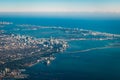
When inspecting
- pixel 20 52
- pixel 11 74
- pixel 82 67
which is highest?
pixel 20 52

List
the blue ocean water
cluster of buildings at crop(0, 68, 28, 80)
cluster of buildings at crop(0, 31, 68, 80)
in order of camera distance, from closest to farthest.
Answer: cluster of buildings at crop(0, 68, 28, 80) → the blue ocean water → cluster of buildings at crop(0, 31, 68, 80)

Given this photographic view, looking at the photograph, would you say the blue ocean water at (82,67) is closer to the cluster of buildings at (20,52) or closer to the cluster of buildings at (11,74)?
the cluster of buildings at (11,74)

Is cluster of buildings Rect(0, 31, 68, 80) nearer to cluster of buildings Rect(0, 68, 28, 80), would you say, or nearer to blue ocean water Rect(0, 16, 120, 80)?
cluster of buildings Rect(0, 68, 28, 80)

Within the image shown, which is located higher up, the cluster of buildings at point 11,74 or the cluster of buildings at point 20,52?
the cluster of buildings at point 20,52

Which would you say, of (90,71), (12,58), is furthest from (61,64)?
(12,58)

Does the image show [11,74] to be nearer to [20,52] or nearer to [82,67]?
[82,67]

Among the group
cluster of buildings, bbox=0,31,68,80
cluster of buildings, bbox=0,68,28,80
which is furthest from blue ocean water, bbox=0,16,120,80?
cluster of buildings, bbox=0,31,68,80

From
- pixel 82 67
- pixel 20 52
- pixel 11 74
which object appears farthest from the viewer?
pixel 20 52

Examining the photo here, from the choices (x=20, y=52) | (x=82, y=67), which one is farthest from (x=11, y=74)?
(x=20, y=52)

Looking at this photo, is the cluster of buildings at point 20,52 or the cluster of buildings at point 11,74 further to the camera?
the cluster of buildings at point 20,52

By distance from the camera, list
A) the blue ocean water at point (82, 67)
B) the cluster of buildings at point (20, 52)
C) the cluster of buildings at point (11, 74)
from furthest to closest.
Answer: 1. the cluster of buildings at point (20, 52)
2. the blue ocean water at point (82, 67)
3. the cluster of buildings at point (11, 74)

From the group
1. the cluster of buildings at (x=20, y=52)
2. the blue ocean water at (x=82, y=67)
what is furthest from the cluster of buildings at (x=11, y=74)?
the blue ocean water at (x=82, y=67)
